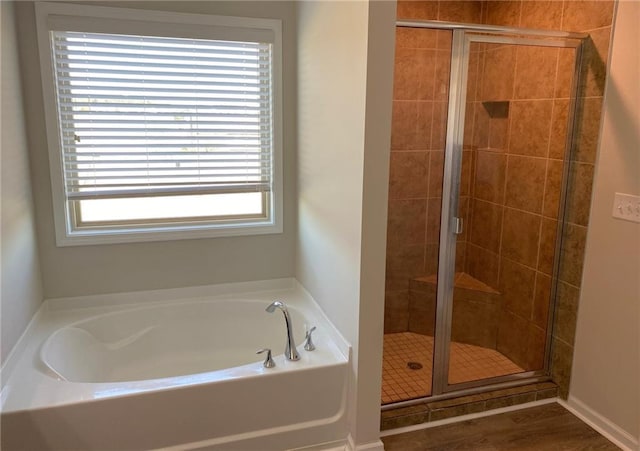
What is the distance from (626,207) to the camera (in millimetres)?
2191

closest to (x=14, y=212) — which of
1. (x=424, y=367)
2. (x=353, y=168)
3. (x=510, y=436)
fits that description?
(x=353, y=168)

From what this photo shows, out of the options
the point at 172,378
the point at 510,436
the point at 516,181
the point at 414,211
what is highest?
the point at 516,181

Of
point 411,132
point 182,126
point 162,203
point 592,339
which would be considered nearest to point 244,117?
point 182,126

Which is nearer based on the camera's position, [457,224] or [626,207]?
[626,207]

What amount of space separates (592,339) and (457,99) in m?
1.39

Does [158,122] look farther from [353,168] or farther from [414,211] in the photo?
[414,211]

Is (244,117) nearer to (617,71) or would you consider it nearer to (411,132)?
(411,132)

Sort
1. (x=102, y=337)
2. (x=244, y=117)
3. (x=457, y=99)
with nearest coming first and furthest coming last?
(x=457, y=99) < (x=102, y=337) < (x=244, y=117)

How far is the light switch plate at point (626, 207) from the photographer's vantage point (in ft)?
7.02

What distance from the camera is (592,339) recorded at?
2.43 m

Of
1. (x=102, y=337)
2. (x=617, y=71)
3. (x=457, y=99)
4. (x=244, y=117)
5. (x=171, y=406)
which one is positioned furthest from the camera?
(x=244, y=117)

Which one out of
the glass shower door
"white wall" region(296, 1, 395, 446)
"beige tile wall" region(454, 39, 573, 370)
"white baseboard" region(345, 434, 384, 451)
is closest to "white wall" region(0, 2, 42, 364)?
"white wall" region(296, 1, 395, 446)

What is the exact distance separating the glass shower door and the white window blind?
1.18 metres

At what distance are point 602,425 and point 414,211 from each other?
1538mm
